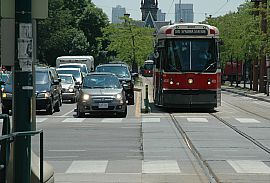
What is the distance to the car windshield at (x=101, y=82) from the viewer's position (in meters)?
25.1

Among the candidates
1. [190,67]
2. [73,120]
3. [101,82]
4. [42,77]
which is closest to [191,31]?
[190,67]

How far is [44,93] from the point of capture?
1008 inches

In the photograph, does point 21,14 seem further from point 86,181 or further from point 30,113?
point 86,181

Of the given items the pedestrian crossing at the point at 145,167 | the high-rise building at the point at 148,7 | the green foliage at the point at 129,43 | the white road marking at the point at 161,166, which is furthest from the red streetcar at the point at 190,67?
the high-rise building at the point at 148,7

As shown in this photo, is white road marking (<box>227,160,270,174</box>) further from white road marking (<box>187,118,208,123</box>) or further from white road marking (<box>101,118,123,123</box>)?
white road marking (<box>101,118,123,123</box>)

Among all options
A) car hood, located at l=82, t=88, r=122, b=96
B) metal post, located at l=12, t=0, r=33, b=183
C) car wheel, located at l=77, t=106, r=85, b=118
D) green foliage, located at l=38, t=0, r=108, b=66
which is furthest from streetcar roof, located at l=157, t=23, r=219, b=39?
green foliage, located at l=38, t=0, r=108, b=66

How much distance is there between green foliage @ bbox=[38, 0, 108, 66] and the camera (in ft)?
280

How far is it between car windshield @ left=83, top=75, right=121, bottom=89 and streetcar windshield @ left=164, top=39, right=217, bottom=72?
7.86 feet

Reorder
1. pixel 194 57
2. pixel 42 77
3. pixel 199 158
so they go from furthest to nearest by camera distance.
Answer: pixel 42 77 < pixel 194 57 < pixel 199 158

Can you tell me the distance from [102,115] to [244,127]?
6637mm

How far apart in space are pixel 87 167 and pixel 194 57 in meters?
14.6

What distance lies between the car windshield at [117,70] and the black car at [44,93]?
619cm

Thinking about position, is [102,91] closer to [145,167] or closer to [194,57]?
[194,57]

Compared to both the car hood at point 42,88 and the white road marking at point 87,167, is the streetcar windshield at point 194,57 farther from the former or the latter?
the white road marking at point 87,167
